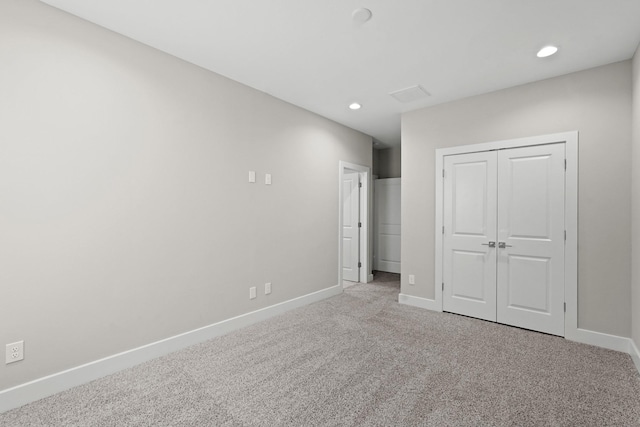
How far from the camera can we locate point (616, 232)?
8.95 ft

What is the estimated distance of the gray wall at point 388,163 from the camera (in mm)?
6371

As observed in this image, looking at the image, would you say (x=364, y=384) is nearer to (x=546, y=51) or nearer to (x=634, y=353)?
(x=634, y=353)

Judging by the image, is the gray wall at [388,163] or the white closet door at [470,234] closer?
the white closet door at [470,234]

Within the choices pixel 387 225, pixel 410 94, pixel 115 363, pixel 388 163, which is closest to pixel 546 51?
pixel 410 94

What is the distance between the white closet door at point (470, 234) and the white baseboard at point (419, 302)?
0.40ft

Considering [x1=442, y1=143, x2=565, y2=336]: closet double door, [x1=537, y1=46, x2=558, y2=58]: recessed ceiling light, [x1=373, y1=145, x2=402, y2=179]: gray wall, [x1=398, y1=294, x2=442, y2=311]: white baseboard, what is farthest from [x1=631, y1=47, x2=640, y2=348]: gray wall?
[x1=373, y1=145, x2=402, y2=179]: gray wall

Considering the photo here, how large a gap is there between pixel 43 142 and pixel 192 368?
2003 mm

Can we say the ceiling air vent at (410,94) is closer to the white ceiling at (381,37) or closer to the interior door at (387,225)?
the white ceiling at (381,37)

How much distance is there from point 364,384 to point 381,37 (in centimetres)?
273

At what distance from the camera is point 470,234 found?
3596 mm

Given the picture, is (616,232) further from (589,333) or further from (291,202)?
(291,202)

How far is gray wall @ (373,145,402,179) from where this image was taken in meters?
6.37

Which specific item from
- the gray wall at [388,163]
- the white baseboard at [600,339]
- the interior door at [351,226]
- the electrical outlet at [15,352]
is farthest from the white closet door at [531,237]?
the electrical outlet at [15,352]

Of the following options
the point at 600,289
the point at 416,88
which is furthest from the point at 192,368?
the point at 600,289
